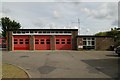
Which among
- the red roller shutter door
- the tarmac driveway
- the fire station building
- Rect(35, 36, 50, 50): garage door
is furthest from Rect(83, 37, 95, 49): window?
the tarmac driveway

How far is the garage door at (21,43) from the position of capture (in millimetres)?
45000

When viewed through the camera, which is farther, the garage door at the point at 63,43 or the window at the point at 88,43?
the garage door at the point at 63,43

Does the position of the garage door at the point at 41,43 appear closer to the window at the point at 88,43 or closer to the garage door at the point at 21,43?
the garage door at the point at 21,43

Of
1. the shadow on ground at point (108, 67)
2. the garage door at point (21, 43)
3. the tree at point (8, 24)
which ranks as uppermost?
the tree at point (8, 24)

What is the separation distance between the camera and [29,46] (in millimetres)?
44906

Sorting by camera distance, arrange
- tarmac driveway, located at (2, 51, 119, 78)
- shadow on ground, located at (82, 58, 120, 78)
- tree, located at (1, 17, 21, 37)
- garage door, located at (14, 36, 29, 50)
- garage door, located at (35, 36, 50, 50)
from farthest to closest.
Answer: tree, located at (1, 17, 21, 37) < garage door, located at (35, 36, 50, 50) < garage door, located at (14, 36, 29, 50) < shadow on ground, located at (82, 58, 120, 78) < tarmac driveway, located at (2, 51, 119, 78)

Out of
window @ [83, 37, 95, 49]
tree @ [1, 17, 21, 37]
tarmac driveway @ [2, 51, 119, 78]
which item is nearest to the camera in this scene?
tarmac driveway @ [2, 51, 119, 78]

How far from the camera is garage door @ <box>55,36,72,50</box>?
45.2m

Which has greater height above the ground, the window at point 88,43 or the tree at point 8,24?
the tree at point 8,24

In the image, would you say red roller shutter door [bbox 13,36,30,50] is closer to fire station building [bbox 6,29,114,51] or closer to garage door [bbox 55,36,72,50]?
fire station building [bbox 6,29,114,51]

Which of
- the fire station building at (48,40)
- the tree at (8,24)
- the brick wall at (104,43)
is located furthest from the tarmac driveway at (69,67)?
the tree at (8,24)

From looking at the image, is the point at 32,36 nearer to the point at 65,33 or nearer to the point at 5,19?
the point at 65,33

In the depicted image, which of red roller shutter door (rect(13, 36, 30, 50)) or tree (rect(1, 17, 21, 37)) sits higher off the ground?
tree (rect(1, 17, 21, 37))

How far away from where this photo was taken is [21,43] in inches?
1777
